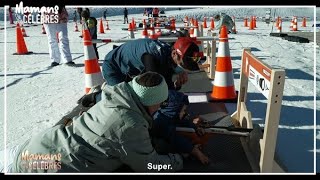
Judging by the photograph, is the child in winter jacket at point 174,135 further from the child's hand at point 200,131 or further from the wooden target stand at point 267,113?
the wooden target stand at point 267,113

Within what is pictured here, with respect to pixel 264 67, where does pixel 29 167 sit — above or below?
below

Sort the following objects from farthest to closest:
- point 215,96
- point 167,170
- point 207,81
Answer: point 207,81
point 215,96
point 167,170

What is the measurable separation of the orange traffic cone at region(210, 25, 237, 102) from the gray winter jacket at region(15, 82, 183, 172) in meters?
2.56

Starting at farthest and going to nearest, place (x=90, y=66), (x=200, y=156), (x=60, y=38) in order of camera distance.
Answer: (x=60, y=38) → (x=90, y=66) → (x=200, y=156)

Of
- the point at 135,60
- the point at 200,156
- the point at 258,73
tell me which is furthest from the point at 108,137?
the point at 258,73

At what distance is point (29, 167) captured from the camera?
2270 mm

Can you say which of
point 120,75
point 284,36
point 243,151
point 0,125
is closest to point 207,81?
point 120,75

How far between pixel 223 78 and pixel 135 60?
1759 millimetres

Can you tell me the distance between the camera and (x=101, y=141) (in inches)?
85.9

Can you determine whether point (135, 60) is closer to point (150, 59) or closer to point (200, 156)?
point (150, 59)

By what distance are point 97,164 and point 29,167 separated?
48 centimetres

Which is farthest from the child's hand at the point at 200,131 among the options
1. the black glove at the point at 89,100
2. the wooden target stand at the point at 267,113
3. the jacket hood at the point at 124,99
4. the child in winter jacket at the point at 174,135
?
the black glove at the point at 89,100

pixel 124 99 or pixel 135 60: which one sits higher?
pixel 135 60

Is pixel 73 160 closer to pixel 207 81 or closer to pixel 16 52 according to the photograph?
pixel 207 81
